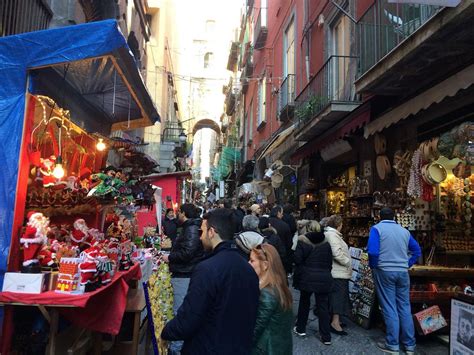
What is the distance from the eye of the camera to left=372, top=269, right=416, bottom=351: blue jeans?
17.8 ft

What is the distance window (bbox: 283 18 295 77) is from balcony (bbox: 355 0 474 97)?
785 cm

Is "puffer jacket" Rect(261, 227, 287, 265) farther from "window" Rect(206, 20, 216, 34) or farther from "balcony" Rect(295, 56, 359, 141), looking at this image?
"window" Rect(206, 20, 216, 34)

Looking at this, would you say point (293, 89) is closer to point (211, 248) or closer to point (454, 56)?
point (454, 56)

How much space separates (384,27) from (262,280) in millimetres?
6221

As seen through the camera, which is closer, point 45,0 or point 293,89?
point 45,0

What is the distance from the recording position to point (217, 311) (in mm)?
2416

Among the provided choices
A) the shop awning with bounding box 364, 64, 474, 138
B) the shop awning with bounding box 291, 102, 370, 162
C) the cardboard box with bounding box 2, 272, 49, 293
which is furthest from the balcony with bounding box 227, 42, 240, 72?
the cardboard box with bounding box 2, 272, 49, 293

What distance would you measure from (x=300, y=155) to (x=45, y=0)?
7.84m

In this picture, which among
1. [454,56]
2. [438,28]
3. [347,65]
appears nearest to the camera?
[438,28]

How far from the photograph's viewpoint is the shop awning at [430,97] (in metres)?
5.18

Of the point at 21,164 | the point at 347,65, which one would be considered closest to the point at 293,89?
the point at 347,65

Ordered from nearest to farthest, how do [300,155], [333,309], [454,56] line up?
[454,56] → [333,309] → [300,155]

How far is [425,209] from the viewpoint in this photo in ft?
23.8

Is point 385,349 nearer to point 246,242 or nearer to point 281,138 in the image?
point 246,242
